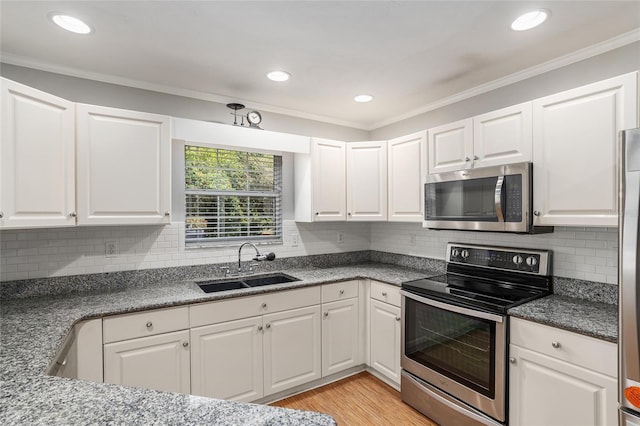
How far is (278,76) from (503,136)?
1662 millimetres

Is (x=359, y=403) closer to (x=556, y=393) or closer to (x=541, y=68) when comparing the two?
(x=556, y=393)

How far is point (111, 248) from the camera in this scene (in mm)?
2459

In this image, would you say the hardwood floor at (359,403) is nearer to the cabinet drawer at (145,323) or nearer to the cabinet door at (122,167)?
the cabinet drawer at (145,323)

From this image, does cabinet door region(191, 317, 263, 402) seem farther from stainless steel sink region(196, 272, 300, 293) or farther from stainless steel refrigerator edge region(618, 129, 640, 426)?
stainless steel refrigerator edge region(618, 129, 640, 426)

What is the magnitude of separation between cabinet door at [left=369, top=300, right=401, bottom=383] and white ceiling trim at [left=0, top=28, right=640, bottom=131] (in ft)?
6.25

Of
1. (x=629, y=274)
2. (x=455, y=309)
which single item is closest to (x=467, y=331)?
(x=455, y=309)

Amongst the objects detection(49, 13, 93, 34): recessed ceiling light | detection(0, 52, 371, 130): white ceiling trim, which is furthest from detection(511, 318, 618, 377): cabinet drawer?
detection(49, 13, 93, 34): recessed ceiling light

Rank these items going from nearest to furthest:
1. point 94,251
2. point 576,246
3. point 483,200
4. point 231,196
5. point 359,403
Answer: point 576,246 → point 483,200 → point 94,251 → point 359,403 → point 231,196

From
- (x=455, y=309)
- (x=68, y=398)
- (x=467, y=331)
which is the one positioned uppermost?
(x=68, y=398)

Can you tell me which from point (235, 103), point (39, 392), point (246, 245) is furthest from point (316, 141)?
point (39, 392)

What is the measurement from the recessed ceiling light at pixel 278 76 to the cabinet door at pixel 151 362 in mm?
1913

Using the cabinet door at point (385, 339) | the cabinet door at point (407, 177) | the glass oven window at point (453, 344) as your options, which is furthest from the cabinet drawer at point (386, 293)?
the cabinet door at point (407, 177)

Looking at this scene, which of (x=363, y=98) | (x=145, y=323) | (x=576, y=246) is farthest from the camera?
(x=363, y=98)

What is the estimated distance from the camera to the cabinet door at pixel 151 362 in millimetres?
1956
